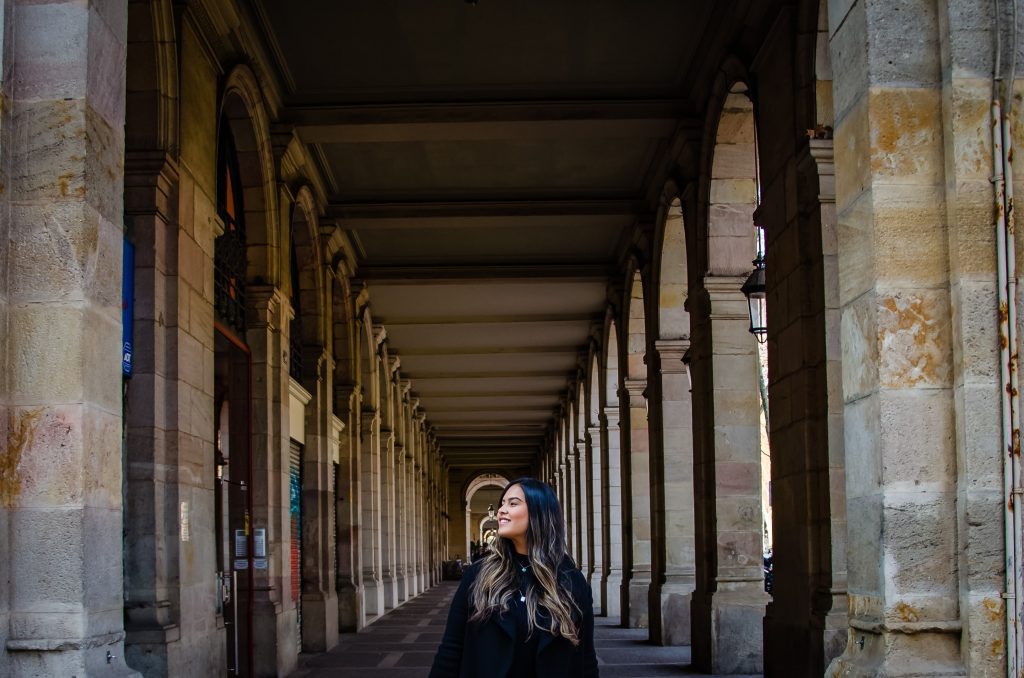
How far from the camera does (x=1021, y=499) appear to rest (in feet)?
16.4

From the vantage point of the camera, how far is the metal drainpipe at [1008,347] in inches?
195

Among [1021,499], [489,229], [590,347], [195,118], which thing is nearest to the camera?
[1021,499]

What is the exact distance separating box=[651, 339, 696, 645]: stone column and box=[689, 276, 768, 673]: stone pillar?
7.77 ft

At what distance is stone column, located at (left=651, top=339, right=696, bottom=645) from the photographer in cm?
1616

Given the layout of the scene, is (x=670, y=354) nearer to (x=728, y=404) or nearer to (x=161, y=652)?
(x=728, y=404)

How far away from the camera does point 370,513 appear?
24.0 m

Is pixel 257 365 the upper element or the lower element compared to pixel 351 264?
lower

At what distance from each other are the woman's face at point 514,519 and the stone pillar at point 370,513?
20.0 m

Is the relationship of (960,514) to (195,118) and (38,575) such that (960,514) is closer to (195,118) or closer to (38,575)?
(38,575)

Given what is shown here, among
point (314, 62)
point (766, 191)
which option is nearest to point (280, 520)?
point (314, 62)

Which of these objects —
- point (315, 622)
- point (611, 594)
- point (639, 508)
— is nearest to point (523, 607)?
point (315, 622)

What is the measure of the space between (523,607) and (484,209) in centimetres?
1395

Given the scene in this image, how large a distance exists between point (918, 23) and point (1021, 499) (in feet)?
A: 6.28

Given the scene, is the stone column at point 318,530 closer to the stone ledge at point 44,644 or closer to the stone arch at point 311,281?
the stone arch at point 311,281
